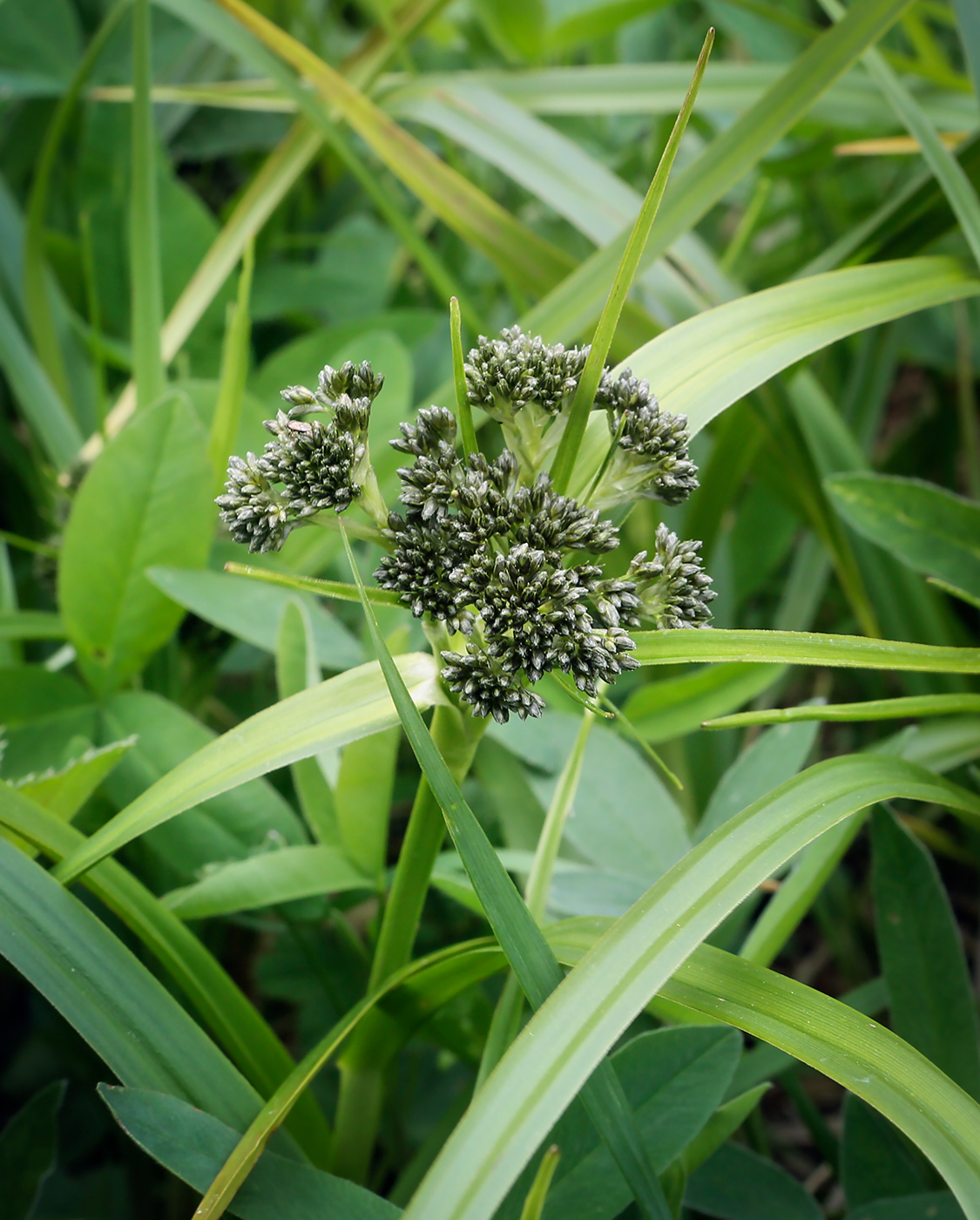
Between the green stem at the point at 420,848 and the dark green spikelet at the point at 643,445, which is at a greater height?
the dark green spikelet at the point at 643,445

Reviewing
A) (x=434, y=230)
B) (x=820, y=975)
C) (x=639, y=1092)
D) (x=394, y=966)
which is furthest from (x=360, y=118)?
(x=820, y=975)

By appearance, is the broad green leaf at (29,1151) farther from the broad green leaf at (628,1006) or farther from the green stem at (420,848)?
the broad green leaf at (628,1006)

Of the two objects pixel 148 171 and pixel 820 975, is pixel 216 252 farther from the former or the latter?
pixel 820 975

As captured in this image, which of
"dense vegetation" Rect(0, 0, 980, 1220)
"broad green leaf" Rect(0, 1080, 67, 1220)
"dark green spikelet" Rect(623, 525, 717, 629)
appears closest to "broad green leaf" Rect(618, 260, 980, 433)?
"dense vegetation" Rect(0, 0, 980, 1220)

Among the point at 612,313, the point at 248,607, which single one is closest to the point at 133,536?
the point at 248,607

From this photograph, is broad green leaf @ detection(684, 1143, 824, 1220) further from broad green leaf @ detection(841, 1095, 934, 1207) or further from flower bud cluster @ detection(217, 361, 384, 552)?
flower bud cluster @ detection(217, 361, 384, 552)

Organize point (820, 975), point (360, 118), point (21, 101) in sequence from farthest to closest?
point (21, 101) → point (820, 975) → point (360, 118)

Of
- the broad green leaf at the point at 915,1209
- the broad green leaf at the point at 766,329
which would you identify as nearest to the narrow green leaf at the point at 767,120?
the broad green leaf at the point at 766,329
